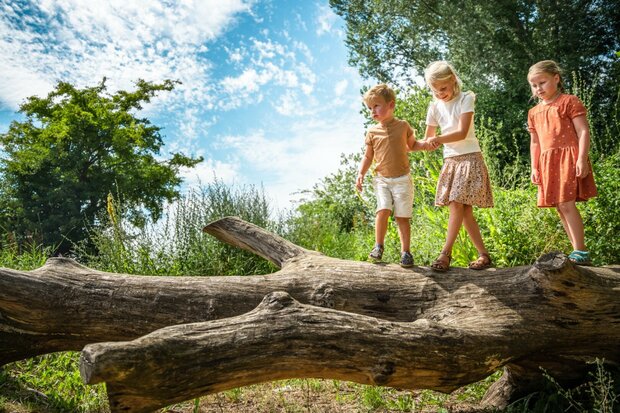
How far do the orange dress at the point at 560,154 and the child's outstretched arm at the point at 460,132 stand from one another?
794 mm

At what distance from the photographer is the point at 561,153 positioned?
14.7ft

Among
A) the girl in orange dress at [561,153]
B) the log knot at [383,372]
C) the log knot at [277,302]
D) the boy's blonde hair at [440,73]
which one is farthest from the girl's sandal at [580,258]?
the log knot at [277,302]

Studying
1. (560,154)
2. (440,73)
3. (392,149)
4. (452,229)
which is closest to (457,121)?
(440,73)

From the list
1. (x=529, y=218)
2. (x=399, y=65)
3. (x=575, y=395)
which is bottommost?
(x=575, y=395)

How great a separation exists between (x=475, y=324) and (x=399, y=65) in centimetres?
1604

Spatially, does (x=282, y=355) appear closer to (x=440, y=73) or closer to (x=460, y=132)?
(x=460, y=132)

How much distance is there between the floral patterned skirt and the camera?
13.8 feet

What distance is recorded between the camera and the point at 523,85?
1314 centimetres

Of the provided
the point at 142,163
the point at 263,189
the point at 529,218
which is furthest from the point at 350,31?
the point at 529,218

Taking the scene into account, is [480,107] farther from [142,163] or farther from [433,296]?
[142,163]

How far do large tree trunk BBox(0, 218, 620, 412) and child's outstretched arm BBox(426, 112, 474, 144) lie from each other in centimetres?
99

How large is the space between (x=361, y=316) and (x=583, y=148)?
Result: 7.66 feet

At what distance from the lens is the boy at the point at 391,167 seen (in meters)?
4.27

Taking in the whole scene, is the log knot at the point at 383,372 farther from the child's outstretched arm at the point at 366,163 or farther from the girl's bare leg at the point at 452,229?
the child's outstretched arm at the point at 366,163
